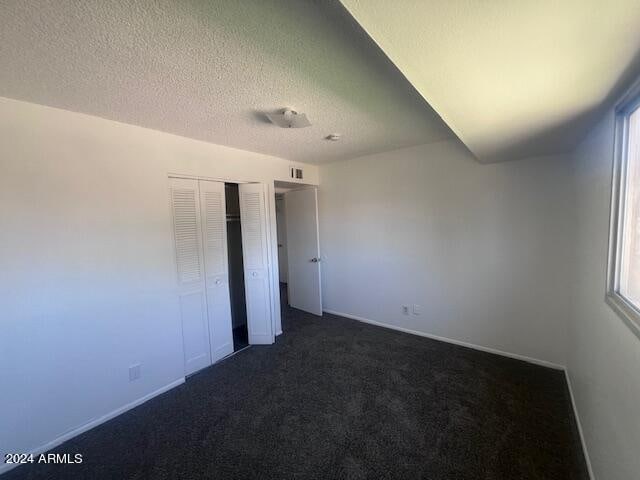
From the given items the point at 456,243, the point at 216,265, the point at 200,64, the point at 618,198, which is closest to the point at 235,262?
the point at 216,265

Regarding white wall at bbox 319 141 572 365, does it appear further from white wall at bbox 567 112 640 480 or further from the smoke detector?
the smoke detector

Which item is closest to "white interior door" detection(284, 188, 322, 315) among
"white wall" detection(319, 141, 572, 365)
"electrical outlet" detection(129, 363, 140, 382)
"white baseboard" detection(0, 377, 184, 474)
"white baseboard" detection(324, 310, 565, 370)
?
"white wall" detection(319, 141, 572, 365)

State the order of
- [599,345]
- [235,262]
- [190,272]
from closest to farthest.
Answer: [599,345]
[190,272]
[235,262]

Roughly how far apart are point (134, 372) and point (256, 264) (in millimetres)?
1574

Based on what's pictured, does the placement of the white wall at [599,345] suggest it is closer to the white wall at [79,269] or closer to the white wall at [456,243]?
the white wall at [456,243]

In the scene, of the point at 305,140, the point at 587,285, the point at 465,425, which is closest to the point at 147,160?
the point at 305,140

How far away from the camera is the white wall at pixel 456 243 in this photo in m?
2.61

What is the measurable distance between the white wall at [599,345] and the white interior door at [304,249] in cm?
293

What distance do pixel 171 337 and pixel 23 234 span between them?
1.37 metres

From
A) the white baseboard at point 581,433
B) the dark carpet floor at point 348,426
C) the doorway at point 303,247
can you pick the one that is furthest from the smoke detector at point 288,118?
the white baseboard at point 581,433

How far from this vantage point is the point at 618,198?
1.37 meters

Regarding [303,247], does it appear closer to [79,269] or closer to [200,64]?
[79,269]

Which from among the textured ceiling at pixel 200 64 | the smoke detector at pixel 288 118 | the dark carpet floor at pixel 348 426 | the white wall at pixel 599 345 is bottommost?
the dark carpet floor at pixel 348 426

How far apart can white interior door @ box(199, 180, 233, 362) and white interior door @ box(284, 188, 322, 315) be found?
148cm
